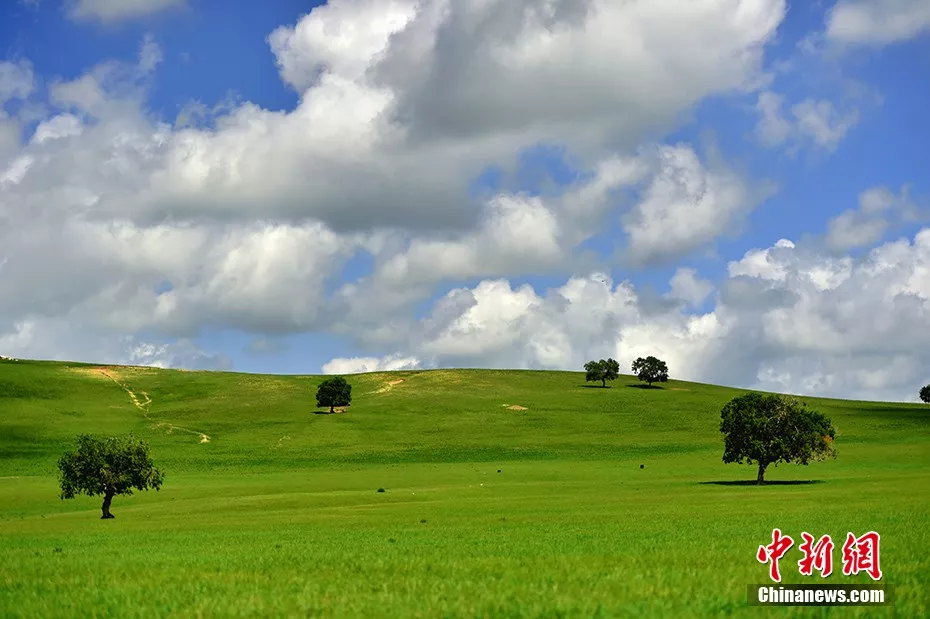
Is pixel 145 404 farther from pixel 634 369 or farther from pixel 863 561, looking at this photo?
pixel 863 561

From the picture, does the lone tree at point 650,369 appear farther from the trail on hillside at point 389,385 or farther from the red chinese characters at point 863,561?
the red chinese characters at point 863,561

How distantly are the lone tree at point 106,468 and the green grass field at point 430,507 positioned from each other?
224 cm

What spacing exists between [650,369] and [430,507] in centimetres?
13967

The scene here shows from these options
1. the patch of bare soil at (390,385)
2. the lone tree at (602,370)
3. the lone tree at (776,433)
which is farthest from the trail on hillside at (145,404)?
the lone tree at (602,370)

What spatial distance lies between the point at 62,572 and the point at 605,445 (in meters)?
91.6

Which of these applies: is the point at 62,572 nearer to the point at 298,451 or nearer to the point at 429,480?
the point at 429,480

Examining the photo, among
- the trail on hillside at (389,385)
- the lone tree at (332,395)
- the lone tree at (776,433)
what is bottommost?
the lone tree at (776,433)

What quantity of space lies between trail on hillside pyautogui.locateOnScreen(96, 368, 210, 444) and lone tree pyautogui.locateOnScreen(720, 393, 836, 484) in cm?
7140

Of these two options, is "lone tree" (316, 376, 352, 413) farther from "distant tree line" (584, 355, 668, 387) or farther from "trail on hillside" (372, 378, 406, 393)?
"distant tree line" (584, 355, 668, 387)

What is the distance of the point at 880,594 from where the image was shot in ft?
42.5

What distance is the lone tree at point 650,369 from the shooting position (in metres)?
181

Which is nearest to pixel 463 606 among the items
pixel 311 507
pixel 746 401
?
pixel 311 507

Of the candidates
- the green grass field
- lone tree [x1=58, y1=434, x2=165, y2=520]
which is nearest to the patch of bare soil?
the green grass field

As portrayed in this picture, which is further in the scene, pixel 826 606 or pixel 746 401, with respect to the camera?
pixel 746 401
